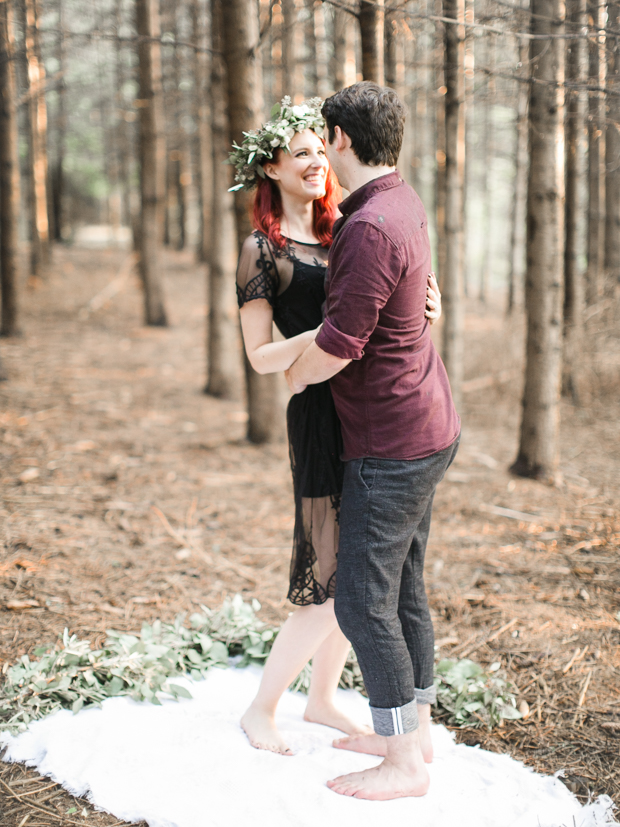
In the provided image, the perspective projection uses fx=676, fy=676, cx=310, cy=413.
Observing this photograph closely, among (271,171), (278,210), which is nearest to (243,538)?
(278,210)

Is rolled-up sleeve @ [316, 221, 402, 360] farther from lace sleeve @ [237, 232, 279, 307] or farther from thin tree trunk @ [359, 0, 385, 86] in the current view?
thin tree trunk @ [359, 0, 385, 86]

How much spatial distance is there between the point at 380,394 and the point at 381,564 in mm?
495

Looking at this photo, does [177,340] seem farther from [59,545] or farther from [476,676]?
[476,676]

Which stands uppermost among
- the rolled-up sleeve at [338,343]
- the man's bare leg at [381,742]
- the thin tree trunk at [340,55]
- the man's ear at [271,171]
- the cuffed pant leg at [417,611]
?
the thin tree trunk at [340,55]

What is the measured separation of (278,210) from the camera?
222 cm

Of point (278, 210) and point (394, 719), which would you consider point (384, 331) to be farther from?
point (394, 719)

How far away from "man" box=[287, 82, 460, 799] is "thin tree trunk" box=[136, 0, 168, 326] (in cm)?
776

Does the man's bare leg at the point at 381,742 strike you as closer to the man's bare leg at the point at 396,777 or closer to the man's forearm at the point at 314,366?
the man's bare leg at the point at 396,777

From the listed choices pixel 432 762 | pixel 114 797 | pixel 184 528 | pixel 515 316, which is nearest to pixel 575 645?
pixel 432 762

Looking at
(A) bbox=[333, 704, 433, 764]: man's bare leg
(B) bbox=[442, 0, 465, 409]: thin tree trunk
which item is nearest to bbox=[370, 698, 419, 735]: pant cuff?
(A) bbox=[333, 704, 433, 764]: man's bare leg

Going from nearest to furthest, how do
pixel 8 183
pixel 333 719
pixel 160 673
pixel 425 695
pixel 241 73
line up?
pixel 425 695, pixel 333 719, pixel 160 673, pixel 241 73, pixel 8 183

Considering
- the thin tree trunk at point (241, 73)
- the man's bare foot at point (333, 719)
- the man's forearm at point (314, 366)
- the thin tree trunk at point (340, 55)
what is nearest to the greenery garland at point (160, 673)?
the man's bare foot at point (333, 719)

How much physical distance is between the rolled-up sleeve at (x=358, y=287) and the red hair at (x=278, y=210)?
43 centimetres

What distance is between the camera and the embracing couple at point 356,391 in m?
1.78
